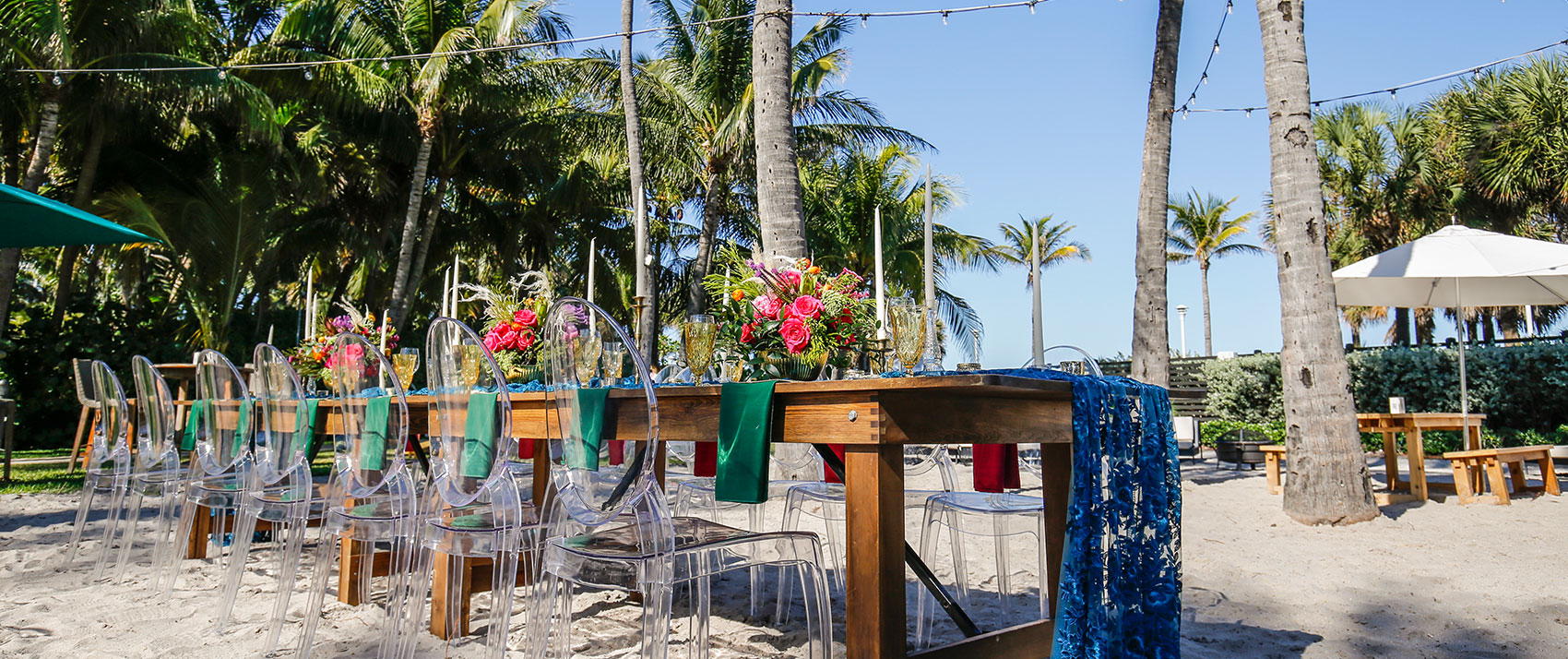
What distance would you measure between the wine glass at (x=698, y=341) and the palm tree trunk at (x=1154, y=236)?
207 inches

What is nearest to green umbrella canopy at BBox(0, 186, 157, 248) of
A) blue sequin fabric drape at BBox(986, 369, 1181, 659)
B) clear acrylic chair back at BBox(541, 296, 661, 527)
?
clear acrylic chair back at BBox(541, 296, 661, 527)

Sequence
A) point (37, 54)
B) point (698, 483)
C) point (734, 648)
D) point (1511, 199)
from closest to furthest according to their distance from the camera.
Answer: point (734, 648) → point (698, 483) → point (37, 54) → point (1511, 199)

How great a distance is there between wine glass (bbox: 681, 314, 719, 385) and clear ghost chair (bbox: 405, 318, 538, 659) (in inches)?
20.6

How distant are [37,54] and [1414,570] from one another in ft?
38.9

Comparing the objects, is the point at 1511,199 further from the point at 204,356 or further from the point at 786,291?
the point at 204,356

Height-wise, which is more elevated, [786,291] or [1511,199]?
[1511,199]

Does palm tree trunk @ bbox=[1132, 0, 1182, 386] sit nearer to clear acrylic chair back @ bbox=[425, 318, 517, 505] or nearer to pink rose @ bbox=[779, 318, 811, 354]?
pink rose @ bbox=[779, 318, 811, 354]

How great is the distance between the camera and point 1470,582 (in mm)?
3682

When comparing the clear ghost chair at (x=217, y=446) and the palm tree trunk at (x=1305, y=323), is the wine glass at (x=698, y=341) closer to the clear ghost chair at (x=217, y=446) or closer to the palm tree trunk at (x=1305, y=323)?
the clear ghost chair at (x=217, y=446)

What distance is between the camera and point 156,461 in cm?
384

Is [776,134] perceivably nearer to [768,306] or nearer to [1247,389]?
[768,306]

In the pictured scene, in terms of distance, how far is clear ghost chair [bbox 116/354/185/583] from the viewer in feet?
12.4

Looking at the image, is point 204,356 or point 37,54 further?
point 37,54

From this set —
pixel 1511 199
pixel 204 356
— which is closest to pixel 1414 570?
pixel 204 356
